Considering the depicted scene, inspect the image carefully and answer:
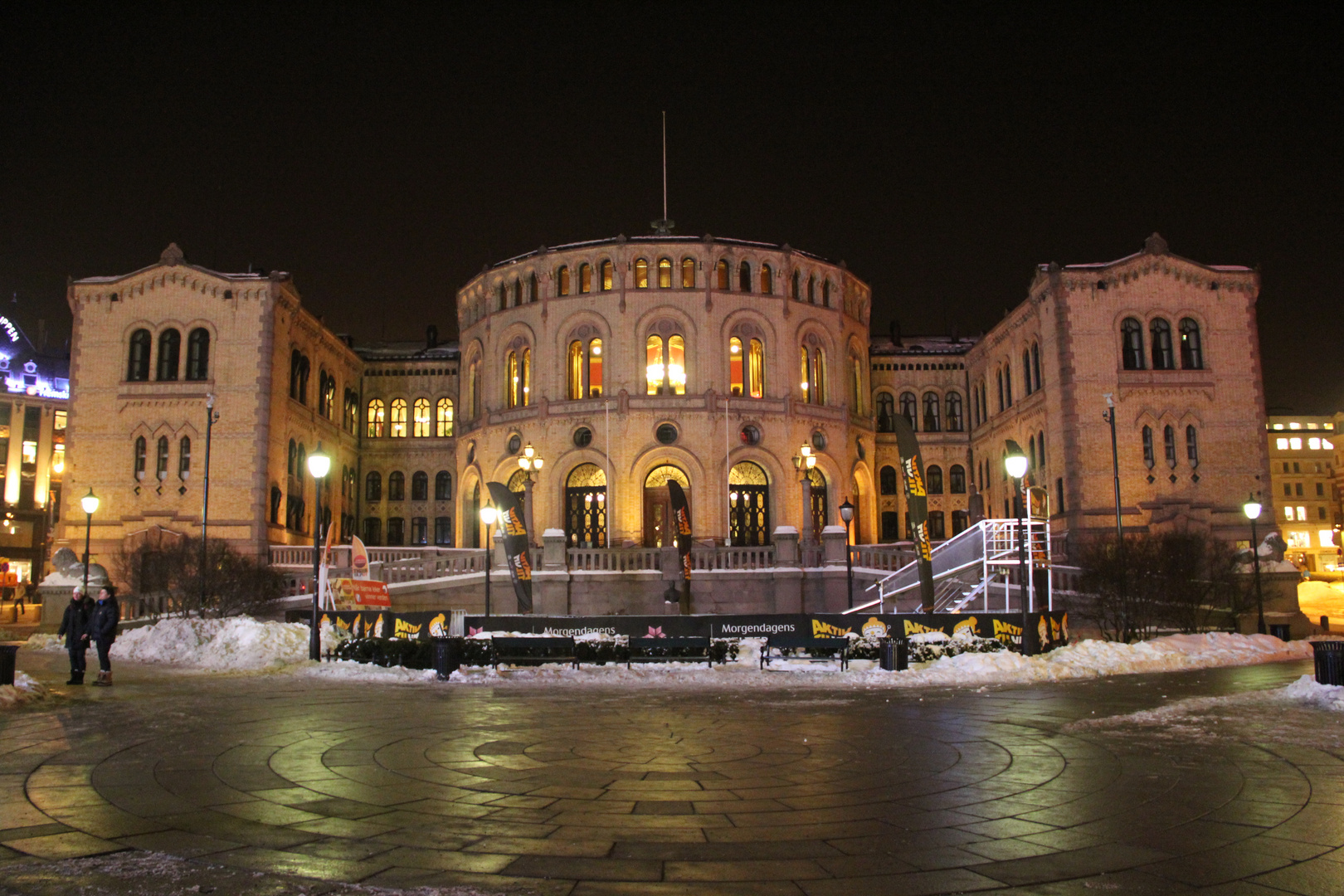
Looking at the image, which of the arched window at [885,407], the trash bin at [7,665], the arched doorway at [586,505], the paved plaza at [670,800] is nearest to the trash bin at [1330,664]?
the trash bin at [7,665]

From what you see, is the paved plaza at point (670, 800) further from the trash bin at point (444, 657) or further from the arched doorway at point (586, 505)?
the arched doorway at point (586, 505)

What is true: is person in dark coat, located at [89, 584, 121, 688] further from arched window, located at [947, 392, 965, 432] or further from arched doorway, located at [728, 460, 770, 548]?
arched window, located at [947, 392, 965, 432]

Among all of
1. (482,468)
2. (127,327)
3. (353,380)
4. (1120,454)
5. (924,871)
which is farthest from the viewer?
(353,380)

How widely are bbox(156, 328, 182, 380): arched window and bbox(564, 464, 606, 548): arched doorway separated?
17.6 meters

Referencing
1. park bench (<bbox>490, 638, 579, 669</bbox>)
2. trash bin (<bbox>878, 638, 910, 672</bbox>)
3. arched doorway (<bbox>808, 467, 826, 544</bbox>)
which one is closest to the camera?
trash bin (<bbox>878, 638, 910, 672</bbox>)

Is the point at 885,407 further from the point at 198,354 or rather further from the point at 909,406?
the point at 198,354

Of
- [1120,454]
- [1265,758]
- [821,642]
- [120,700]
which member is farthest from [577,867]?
[1120,454]

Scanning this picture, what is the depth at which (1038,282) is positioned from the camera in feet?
143

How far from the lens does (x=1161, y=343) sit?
42.9m

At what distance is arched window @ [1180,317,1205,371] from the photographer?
1683 inches

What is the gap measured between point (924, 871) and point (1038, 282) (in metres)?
40.9

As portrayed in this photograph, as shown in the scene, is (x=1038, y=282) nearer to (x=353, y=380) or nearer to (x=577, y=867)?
(x=353, y=380)

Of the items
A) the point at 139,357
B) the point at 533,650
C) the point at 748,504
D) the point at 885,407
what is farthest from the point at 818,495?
the point at 139,357

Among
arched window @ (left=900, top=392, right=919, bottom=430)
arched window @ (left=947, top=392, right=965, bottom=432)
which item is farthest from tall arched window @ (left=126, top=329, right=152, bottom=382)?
arched window @ (left=947, top=392, right=965, bottom=432)
